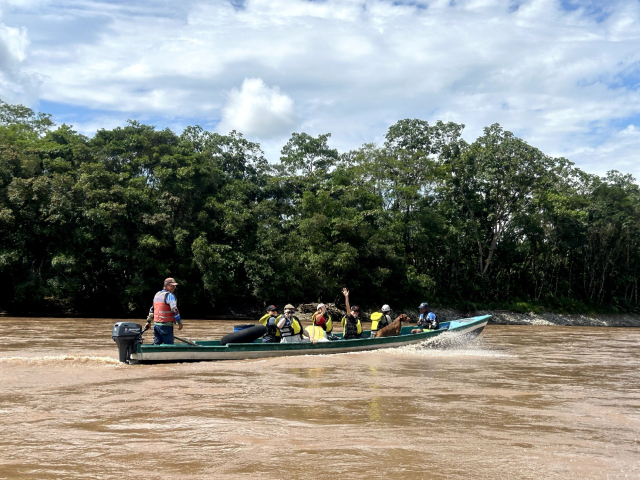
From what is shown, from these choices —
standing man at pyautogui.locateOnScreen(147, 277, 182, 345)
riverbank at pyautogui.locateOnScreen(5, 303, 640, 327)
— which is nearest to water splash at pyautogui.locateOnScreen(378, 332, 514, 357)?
standing man at pyautogui.locateOnScreen(147, 277, 182, 345)

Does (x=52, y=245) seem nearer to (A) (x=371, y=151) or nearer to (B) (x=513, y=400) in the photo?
(A) (x=371, y=151)

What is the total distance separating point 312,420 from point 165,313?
4.55 m

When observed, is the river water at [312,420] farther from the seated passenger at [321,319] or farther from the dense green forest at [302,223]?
the dense green forest at [302,223]

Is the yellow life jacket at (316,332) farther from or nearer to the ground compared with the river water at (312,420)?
farther from the ground

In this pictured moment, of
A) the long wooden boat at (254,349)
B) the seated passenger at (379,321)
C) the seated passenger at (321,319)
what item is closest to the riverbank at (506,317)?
the seated passenger at (379,321)

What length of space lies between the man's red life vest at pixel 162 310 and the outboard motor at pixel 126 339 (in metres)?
0.42

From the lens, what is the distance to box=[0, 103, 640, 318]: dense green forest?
25.1 meters

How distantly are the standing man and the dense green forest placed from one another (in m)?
15.8

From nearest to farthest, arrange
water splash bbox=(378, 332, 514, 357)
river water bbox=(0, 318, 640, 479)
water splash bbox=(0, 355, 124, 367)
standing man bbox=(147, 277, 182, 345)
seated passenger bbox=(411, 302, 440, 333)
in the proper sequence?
1. river water bbox=(0, 318, 640, 479)
2. water splash bbox=(0, 355, 124, 367)
3. standing man bbox=(147, 277, 182, 345)
4. water splash bbox=(378, 332, 514, 357)
5. seated passenger bbox=(411, 302, 440, 333)

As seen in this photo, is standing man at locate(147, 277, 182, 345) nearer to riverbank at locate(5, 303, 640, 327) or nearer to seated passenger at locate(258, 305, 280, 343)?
seated passenger at locate(258, 305, 280, 343)

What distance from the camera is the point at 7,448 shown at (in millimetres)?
4820

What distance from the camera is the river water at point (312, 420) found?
457 cm

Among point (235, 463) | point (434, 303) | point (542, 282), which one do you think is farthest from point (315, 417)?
point (542, 282)

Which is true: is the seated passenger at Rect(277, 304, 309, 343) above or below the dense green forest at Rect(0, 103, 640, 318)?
below
